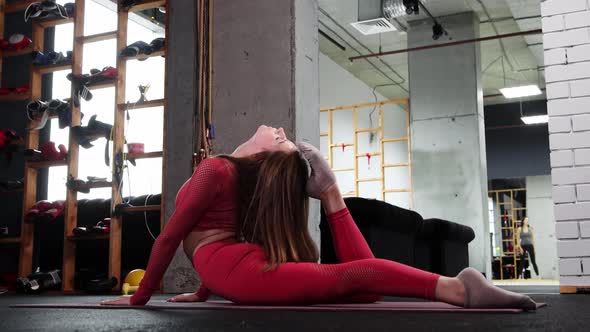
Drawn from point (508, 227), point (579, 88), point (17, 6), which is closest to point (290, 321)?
point (579, 88)

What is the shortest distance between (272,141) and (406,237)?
293 cm

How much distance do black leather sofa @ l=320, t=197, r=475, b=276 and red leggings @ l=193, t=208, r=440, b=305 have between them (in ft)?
6.22

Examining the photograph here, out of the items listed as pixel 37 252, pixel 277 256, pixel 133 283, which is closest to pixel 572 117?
pixel 277 256

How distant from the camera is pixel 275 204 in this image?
7.66 feet

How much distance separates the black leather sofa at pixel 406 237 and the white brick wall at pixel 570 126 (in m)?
1.13

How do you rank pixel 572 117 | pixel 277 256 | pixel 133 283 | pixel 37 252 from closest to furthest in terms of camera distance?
pixel 277 256 → pixel 572 117 → pixel 133 283 → pixel 37 252

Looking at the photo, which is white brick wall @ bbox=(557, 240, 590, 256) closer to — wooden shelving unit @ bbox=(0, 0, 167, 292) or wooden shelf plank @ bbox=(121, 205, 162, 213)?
wooden shelving unit @ bbox=(0, 0, 167, 292)

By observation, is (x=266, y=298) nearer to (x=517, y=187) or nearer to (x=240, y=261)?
(x=240, y=261)

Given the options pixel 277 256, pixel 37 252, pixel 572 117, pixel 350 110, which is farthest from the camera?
pixel 350 110

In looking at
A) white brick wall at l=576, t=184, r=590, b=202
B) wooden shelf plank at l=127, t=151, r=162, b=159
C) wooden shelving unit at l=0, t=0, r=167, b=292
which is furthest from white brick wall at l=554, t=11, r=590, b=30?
wooden shelf plank at l=127, t=151, r=162, b=159

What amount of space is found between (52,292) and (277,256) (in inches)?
131

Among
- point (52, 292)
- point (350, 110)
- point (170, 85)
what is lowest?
point (52, 292)

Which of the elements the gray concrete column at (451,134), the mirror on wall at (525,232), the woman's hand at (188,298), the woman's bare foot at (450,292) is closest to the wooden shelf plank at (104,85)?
the woman's hand at (188,298)

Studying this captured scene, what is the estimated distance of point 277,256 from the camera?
225 cm
